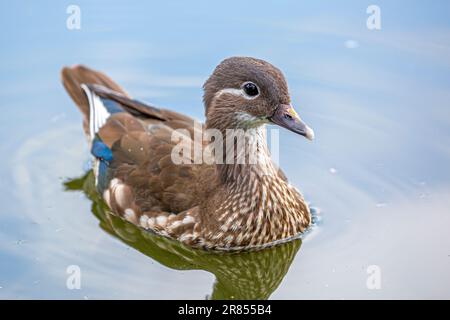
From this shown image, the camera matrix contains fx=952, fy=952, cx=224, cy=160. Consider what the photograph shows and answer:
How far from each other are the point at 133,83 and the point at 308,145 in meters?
2.22

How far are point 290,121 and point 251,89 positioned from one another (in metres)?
0.42

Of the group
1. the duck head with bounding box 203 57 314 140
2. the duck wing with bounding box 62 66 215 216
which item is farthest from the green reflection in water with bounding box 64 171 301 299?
the duck head with bounding box 203 57 314 140

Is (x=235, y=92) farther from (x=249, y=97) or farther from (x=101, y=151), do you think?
(x=101, y=151)

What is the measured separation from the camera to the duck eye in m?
7.80

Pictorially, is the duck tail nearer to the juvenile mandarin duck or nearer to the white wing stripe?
the white wing stripe

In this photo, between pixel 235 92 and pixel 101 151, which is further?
pixel 101 151

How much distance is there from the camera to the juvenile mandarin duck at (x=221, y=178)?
782cm

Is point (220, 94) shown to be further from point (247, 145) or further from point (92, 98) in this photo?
point (92, 98)

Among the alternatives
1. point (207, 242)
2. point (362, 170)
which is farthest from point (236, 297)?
point (362, 170)

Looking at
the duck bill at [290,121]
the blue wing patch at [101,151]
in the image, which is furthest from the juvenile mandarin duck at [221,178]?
the blue wing patch at [101,151]

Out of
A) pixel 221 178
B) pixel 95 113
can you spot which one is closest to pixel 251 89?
pixel 221 178

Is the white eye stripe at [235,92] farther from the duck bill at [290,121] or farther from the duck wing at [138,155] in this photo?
the duck wing at [138,155]

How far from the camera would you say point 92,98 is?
9508 millimetres

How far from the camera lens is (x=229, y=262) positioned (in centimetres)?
816
